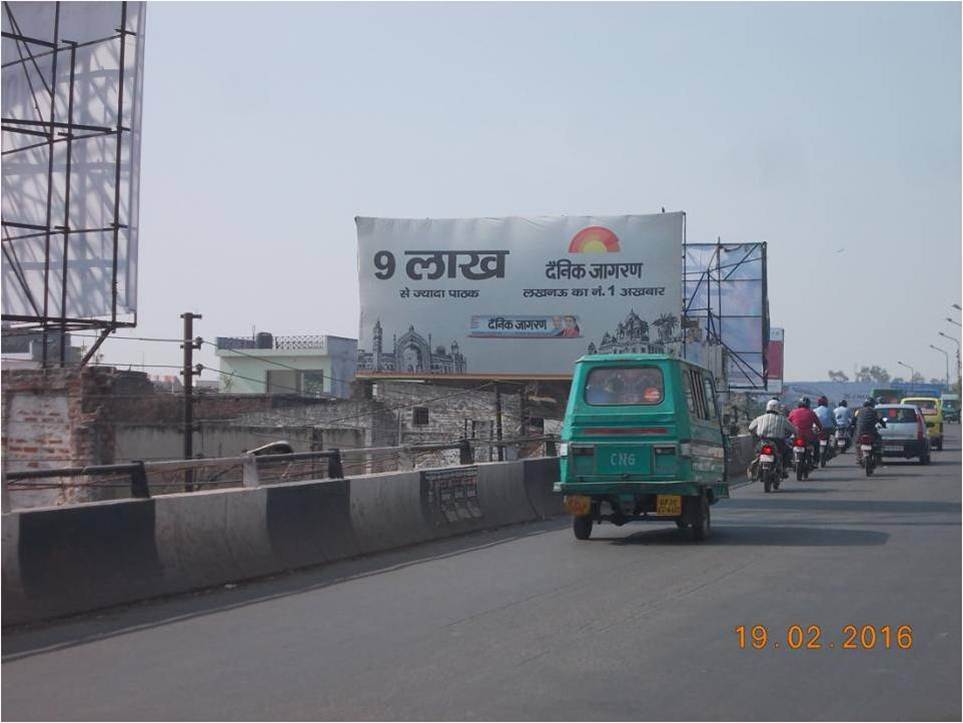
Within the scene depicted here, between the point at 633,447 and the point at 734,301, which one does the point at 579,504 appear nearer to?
the point at 633,447

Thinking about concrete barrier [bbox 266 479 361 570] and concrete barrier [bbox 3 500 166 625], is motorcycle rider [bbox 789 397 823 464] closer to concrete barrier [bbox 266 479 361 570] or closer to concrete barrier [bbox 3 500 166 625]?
concrete barrier [bbox 266 479 361 570]

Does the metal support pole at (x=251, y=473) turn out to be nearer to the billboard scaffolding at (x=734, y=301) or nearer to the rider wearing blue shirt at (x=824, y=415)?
the rider wearing blue shirt at (x=824, y=415)

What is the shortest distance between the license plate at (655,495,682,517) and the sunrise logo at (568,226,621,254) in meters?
25.8

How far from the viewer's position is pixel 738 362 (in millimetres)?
50812

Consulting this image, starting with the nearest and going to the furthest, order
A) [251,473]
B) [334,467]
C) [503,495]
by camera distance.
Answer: [251,473] → [334,467] → [503,495]

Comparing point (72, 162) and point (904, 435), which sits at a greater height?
point (72, 162)

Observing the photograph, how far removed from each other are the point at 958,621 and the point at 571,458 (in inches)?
249

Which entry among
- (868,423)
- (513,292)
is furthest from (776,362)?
(868,423)

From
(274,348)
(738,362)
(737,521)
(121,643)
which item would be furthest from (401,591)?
(274,348)

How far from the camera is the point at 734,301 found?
50469 millimetres

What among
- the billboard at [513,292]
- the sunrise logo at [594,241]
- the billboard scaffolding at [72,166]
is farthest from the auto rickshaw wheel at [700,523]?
the sunrise logo at [594,241]

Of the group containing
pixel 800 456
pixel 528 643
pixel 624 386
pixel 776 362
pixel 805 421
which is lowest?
pixel 528 643

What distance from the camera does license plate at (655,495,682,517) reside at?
14211mm

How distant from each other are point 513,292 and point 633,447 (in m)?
26.5
